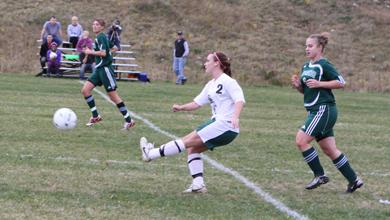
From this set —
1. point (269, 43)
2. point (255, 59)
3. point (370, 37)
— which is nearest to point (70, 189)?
point (255, 59)

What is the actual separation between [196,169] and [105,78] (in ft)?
18.2

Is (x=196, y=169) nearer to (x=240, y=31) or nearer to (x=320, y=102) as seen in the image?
(x=320, y=102)

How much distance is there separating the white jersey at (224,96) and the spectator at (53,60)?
19.4 meters

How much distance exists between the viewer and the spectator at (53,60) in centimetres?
2617

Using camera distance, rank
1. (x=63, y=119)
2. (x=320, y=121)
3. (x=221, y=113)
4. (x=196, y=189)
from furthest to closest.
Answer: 1. (x=63, y=119)
2. (x=320, y=121)
3. (x=221, y=113)
4. (x=196, y=189)

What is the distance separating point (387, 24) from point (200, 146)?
3246 cm

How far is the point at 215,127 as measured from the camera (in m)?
7.16

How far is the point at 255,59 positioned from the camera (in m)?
33.1

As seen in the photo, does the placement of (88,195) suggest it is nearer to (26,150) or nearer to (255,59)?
(26,150)

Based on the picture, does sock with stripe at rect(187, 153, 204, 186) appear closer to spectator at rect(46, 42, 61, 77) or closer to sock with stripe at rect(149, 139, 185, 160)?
sock with stripe at rect(149, 139, 185, 160)

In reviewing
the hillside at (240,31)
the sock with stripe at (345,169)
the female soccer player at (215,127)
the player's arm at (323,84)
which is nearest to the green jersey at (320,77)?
the player's arm at (323,84)

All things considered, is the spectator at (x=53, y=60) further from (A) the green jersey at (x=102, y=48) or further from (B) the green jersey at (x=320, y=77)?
(B) the green jersey at (x=320, y=77)

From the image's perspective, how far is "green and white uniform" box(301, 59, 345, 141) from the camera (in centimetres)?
754

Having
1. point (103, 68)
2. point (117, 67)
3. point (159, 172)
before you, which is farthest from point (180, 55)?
point (159, 172)
